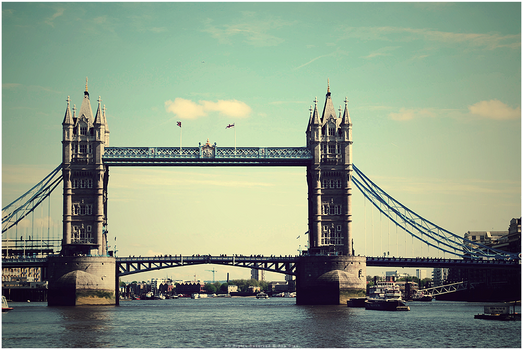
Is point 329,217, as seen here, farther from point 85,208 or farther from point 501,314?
point 501,314

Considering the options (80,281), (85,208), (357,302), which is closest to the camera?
(357,302)

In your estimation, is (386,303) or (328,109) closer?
(386,303)

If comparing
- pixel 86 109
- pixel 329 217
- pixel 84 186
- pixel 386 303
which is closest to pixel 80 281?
pixel 84 186

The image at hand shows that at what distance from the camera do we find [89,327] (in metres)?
85.4

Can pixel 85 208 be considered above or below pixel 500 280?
above

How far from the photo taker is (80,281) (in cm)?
13512

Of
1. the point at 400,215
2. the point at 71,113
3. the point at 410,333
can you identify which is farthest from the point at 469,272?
the point at 410,333

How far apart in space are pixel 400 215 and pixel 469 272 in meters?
61.3

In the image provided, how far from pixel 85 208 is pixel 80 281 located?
1517cm

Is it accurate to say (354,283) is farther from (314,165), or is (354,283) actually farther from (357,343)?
(357,343)

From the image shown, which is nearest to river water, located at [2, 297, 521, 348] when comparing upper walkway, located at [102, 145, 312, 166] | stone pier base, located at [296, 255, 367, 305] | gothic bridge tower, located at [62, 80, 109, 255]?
stone pier base, located at [296, 255, 367, 305]

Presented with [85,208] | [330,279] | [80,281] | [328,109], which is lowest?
[330,279]

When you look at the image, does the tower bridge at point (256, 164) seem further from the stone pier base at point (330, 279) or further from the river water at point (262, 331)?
the river water at point (262, 331)

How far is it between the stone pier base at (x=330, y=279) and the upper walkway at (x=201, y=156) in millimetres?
18883
